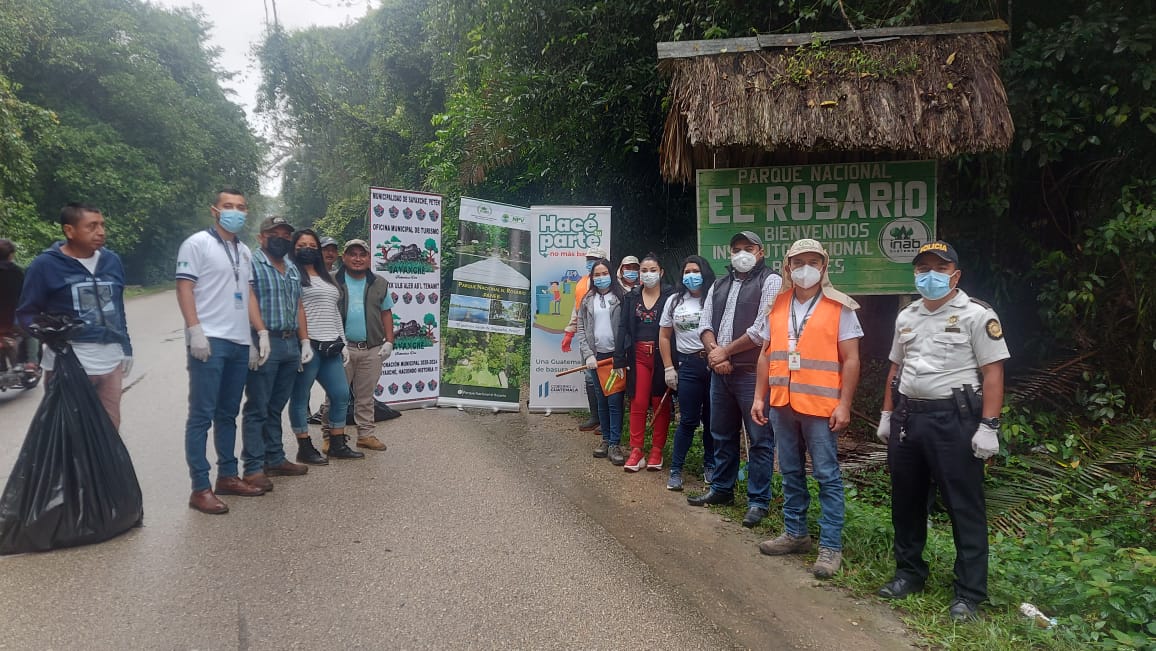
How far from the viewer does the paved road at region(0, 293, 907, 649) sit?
3.10m

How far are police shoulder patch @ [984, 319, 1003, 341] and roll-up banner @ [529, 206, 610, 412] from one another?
5.11 metres

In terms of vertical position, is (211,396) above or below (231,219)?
below

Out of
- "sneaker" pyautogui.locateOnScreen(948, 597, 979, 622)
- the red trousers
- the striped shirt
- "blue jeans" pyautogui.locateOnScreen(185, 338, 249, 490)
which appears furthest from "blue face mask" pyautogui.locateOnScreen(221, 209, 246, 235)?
"sneaker" pyautogui.locateOnScreen(948, 597, 979, 622)

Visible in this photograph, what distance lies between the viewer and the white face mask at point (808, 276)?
13.1ft

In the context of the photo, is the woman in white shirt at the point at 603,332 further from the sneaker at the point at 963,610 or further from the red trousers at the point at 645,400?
the sneaker at the point at 963,610

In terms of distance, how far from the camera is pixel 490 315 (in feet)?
27.2

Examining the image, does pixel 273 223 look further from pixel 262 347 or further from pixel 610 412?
pixel 610 412

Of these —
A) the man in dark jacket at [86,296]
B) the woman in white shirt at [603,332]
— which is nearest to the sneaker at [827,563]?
the woman in white shirt at [603,332]

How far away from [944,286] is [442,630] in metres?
2.97

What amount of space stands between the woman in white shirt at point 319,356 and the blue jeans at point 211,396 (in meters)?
0.95

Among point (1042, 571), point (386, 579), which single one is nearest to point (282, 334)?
point (386, 579)

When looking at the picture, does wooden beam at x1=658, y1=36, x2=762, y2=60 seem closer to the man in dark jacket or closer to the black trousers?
the black trousers

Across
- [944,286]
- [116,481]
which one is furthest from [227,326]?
[944,286]

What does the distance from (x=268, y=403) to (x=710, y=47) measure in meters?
4.73
